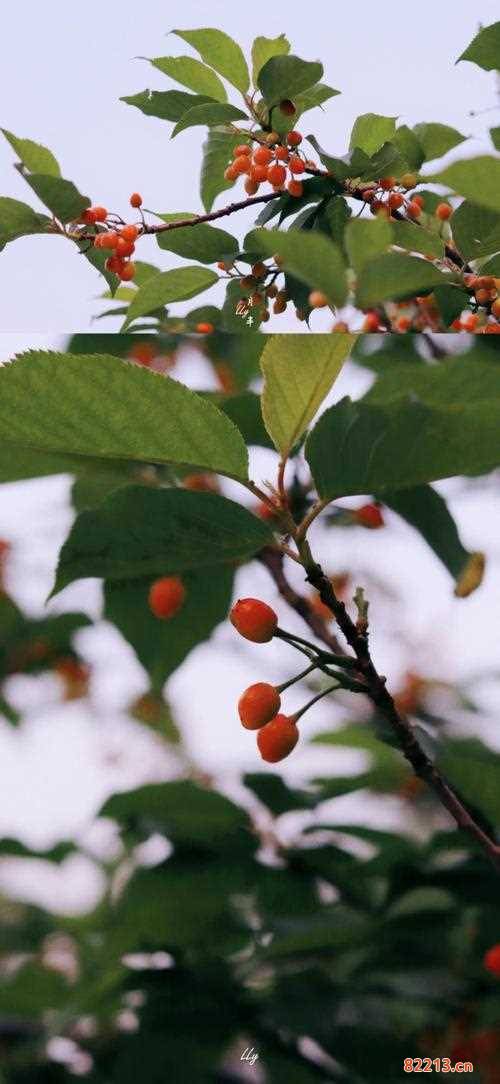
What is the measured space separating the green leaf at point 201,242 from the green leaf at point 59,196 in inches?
2.1

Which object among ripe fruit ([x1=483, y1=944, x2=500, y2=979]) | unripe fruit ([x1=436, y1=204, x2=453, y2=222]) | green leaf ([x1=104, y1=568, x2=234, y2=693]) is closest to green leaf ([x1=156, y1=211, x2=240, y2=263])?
unripe fruit ([x1=436, y1=204, x2=453, y2=222])

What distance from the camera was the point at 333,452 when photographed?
1.57 ft

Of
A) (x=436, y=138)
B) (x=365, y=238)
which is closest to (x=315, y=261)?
(x=365, y=238)

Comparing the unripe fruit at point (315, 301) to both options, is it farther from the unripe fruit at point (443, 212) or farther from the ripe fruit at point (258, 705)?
the ripe fruit at point (258, 705)

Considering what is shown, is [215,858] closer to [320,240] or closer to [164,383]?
[164,383]

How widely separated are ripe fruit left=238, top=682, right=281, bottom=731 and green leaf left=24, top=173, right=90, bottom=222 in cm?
29

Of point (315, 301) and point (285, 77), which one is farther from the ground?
point (285, 77)

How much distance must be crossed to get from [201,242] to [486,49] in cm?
19

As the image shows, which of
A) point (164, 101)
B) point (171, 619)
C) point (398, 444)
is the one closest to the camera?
point (398, 444)

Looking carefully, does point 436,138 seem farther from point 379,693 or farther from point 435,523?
point 379,693

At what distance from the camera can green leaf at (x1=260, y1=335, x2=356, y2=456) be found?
1.53ft

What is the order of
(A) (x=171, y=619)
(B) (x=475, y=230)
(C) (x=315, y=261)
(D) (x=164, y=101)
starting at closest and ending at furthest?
(C) (x=315, y=261) < (B) (x=475, y=230) < (D) (x=164, y=101) < (A) (x=171, y=619)

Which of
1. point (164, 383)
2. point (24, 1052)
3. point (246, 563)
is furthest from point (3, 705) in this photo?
point (164, 383)

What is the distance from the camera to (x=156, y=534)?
0.51m
